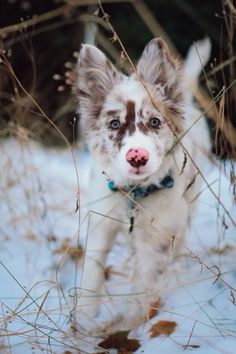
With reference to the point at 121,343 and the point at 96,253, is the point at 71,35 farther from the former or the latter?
the point at 121,343

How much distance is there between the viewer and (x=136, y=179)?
2828 mm

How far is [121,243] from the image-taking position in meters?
3.90

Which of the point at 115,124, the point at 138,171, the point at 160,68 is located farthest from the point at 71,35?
the point at 138,171

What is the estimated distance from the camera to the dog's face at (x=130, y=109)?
2.56 meters

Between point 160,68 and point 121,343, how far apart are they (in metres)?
1.47

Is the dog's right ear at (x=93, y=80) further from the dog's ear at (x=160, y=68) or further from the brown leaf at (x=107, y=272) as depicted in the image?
the brown leaf at (x=107, y=272)

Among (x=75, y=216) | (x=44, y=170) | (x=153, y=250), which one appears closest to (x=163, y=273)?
(x=153, y=250)

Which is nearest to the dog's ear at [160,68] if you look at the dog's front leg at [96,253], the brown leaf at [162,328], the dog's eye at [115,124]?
the dog's eye at [115,124]

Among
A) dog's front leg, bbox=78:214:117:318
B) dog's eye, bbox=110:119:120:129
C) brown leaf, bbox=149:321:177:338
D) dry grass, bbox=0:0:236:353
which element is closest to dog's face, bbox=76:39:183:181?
dog's eye, bbox=110:119:120:129

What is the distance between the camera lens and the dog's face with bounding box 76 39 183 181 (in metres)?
2.56

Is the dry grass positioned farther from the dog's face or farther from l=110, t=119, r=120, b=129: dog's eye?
l=110, t=119, r=120, b=129: dog's eye

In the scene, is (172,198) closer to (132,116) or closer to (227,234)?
(132,116)

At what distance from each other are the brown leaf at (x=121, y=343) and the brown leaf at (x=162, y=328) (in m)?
0.10

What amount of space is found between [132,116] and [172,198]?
1.74ft
